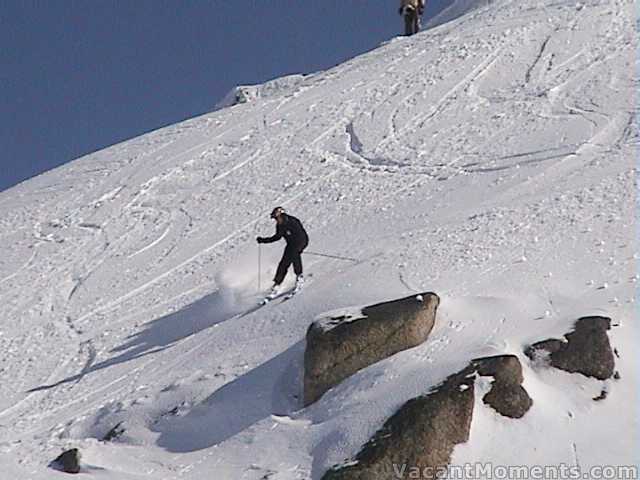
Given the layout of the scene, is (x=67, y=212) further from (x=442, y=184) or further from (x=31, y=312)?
(x=442, y=184)

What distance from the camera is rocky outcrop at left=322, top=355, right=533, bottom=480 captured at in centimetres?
1091

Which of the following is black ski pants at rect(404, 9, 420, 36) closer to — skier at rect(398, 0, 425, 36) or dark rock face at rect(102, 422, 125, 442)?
skier at rect(398, 0, 425, 36)

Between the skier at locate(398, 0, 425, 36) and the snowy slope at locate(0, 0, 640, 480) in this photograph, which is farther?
the skier at locate(398, 0, 425, 36)

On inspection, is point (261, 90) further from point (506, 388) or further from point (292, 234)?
point (506, 388)

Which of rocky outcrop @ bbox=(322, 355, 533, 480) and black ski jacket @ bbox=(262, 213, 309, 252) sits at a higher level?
black ski jacket @ bbox=(262, 213, 309, 252)

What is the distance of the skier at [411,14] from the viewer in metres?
41.0

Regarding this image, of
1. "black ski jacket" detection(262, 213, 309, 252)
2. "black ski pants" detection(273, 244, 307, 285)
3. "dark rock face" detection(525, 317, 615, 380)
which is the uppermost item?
"black ski jacket" detection(262, 213, 309, 252)

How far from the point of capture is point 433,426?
11.0m

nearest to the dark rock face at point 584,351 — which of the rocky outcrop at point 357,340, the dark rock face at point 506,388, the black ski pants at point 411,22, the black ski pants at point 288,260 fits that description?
the dark rock face at point 506,388

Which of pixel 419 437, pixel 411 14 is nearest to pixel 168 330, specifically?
pixel 419 437

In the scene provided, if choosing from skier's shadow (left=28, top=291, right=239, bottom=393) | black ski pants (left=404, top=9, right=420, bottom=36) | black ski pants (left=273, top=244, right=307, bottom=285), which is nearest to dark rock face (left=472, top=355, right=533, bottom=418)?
black ski pants (left=273, top=244, right=307, bottom=285)

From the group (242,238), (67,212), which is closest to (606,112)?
(242,238)

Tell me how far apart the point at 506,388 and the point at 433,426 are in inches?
35.1

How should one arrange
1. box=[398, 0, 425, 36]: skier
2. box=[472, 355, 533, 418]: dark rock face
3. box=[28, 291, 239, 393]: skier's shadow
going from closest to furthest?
box=[472, 355, 533, 418]: dark rock face
box=[28, 291, 239, 393]: skier's shadow
box=[398, 0, 425, 36]: skier
